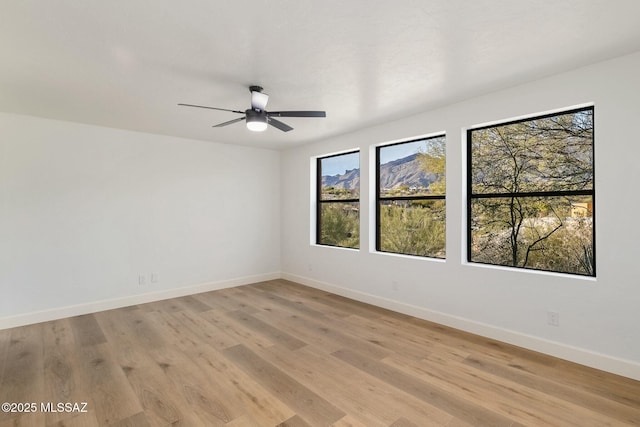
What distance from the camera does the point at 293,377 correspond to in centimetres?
256

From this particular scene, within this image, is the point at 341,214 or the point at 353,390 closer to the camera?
the point at 353,390

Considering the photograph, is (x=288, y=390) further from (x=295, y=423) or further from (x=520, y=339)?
(x=520, y=339)

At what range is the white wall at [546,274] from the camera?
251 cm

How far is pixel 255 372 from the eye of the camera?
8.66ft

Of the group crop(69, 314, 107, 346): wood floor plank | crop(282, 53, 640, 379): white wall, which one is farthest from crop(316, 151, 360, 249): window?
crop(69, 314, 107, 346): wood floor plank

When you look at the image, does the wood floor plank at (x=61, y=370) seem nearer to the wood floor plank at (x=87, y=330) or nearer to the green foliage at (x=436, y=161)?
the wood floor plank at (x=87, y=330)

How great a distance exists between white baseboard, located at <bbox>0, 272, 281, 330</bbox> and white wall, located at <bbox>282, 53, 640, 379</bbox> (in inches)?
93.5

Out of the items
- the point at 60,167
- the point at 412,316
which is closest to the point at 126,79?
the point at 60,167

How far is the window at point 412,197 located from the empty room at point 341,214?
0.03m

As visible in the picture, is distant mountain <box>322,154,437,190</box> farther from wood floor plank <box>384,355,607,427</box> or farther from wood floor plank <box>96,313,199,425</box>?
wood floor plank <box>96,313,199,425</box>

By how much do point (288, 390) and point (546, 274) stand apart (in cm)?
257

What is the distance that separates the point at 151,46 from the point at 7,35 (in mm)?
905

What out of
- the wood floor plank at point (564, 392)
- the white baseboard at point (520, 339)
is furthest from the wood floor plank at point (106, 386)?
the white baseboard at point (520, 339)

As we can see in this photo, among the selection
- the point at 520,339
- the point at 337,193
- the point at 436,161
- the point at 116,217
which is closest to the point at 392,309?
the point at 520,339
